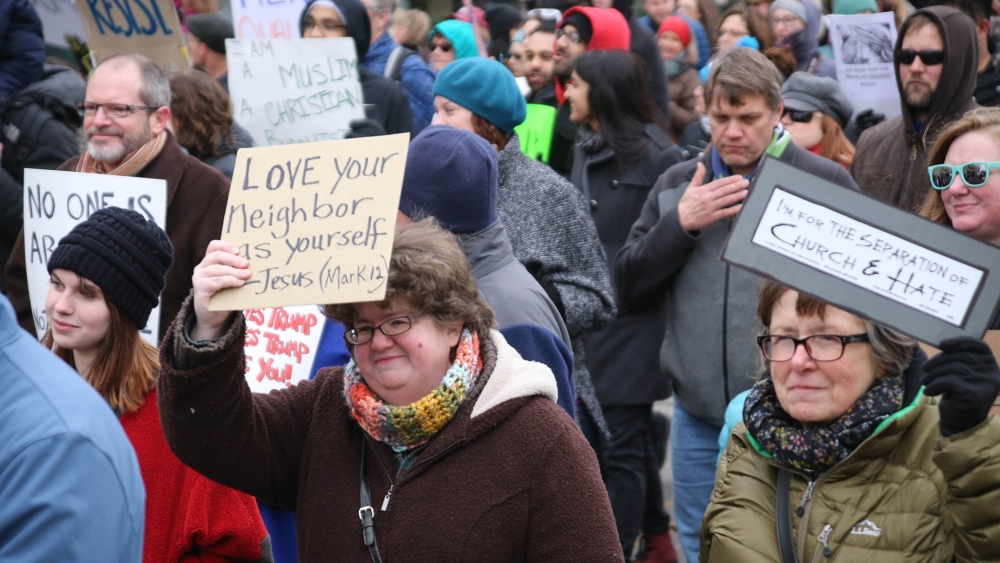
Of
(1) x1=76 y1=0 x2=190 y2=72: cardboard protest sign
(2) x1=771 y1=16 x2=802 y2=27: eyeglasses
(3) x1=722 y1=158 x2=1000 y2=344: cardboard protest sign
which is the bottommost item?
(2) x1=771 y1=16 x2=802 y2=27: eyeglasses

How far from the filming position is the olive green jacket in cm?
250

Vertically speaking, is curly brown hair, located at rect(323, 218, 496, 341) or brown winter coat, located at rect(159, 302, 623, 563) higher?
curly brown hair, located at rect(323, 218, 496, 341)

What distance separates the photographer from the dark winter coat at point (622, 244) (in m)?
5.28

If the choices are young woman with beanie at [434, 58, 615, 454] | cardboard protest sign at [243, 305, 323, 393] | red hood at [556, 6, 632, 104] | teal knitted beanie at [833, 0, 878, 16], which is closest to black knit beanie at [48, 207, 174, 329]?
cardboard protest sign at [243, 305, 323, 393]

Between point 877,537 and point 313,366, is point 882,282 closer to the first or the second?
point 877,537

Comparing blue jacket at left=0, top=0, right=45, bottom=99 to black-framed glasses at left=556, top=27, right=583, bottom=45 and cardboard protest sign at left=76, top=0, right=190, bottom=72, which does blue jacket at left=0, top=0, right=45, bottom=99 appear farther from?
black-framed glasses at left=556, top=27, right=583, bottom=45

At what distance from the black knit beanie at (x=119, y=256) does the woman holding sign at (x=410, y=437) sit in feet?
2.07

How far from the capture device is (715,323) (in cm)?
436

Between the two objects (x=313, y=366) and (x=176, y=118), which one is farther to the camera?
(x=176, y=118)

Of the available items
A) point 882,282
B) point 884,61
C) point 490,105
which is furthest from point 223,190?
point 884,61

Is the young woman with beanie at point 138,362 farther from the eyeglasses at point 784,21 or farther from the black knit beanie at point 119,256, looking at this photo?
the eyeglasses at point 784,21

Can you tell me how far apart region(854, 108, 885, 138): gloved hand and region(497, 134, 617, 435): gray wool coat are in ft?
8.85

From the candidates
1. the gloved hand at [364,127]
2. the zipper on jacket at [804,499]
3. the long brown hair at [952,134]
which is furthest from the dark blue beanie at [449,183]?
the gloved hand at [364,127]

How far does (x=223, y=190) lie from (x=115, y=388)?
154 centimetres
